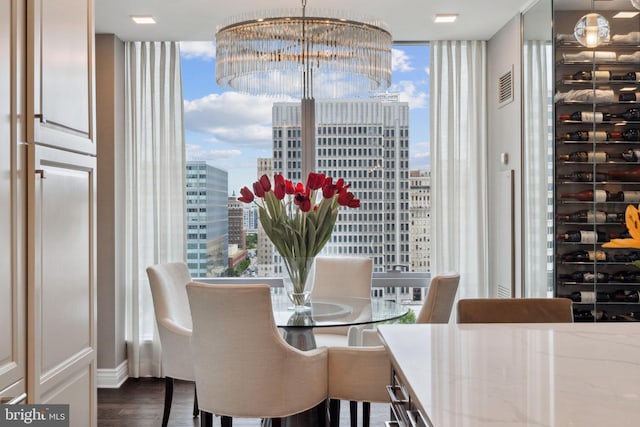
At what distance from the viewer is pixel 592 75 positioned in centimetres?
353

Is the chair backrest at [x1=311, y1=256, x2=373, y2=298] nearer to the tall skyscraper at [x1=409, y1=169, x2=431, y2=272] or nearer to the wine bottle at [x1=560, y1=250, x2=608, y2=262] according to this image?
the tall skyscraper at [x1=409, y1=169, x2=431, y2=272]

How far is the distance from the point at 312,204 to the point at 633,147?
6.28 feet

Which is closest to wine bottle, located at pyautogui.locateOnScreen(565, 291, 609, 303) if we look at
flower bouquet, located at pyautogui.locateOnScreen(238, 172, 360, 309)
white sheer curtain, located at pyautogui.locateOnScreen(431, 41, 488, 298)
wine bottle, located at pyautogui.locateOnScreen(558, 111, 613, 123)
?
wine bottle, located at pyautogui.locateOnScreen(558, 111, 613, 123)

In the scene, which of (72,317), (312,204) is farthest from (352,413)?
(72,317)

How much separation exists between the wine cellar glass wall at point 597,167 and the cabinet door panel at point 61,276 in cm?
271

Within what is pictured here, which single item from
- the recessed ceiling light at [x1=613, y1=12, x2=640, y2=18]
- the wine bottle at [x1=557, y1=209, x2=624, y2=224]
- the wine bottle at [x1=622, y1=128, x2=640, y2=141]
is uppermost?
the recessed ceiling light at [x1=613, y1=12, x2=640, y2=18]

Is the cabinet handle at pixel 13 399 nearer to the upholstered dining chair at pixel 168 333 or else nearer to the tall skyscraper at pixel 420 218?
the upholstered dining chair at pixel 168 333

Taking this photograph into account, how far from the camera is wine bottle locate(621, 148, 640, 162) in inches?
136

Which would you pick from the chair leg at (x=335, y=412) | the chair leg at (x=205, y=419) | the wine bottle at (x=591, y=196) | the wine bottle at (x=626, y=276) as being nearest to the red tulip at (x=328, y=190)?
the chair leg at (x=335, y=412)

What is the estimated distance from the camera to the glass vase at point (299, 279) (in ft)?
10.7

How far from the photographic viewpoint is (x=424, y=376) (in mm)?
1305

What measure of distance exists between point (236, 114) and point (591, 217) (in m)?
2.83

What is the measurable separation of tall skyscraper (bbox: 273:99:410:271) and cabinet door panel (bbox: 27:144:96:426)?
2.88 metres

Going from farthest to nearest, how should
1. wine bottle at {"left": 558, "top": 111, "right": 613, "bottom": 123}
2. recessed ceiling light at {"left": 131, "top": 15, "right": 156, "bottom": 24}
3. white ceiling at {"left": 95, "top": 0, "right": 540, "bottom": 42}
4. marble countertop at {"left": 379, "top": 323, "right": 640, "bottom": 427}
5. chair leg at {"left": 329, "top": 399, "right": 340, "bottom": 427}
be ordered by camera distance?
recessed ceiling light at {"left": 131, "top": 15, "right": 156, "bottom": 24} → white ceiling at {"left": 95, "top": 0, "right": 540, "bottom": 42} → wine bottle at {"left": 558, "top": 111, "right": 613, "bottom": 123} → chair leg at {"left": 329, "top": 399, "right": 340, "bottom": 427} → marble countertop at {"left": 379, "top": 323, "right": 640, "bottom": 427}
